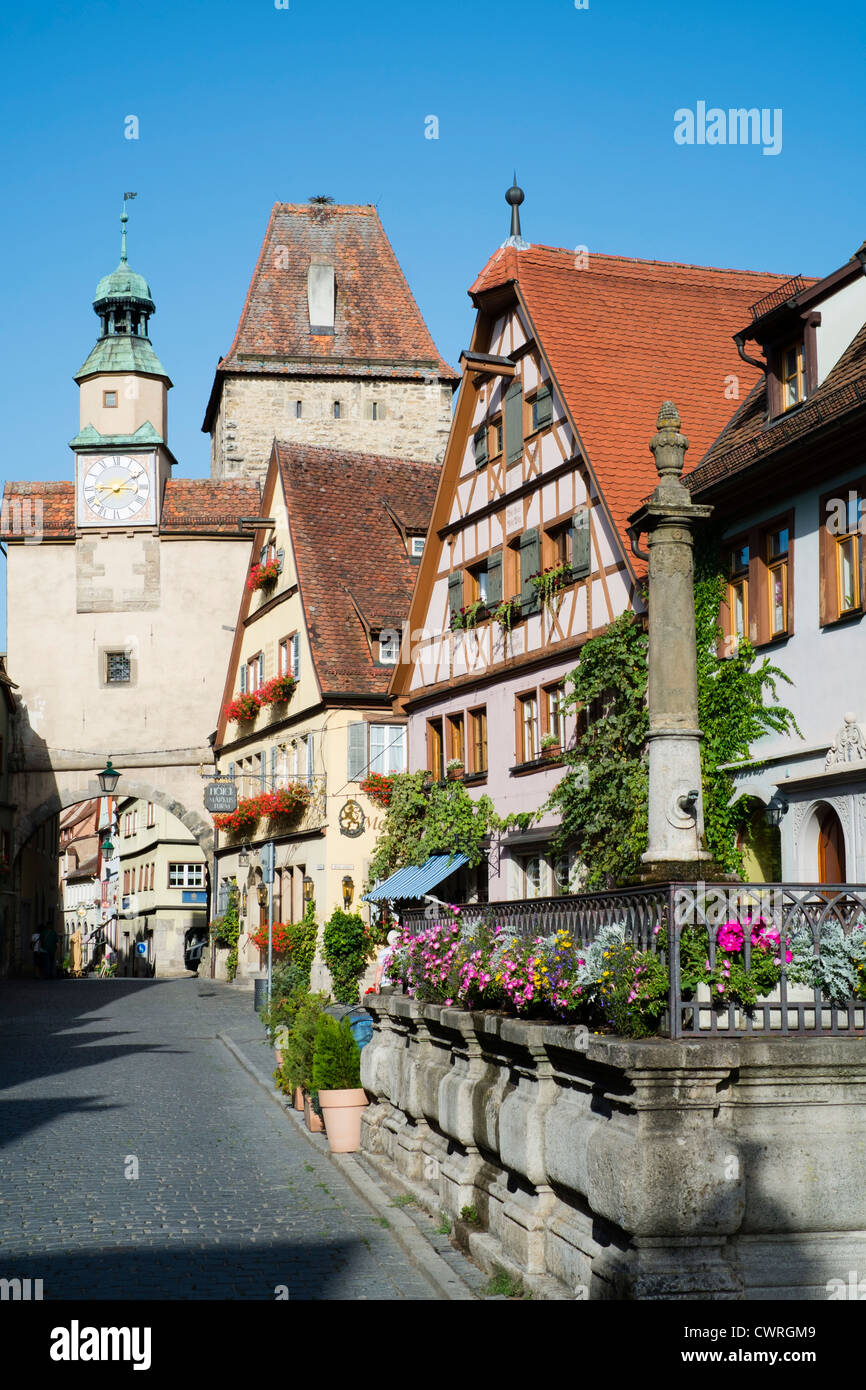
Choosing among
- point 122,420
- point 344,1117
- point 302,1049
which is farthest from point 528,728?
point 122,420

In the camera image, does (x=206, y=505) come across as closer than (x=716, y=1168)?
No

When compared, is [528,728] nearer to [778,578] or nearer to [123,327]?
[778,578]

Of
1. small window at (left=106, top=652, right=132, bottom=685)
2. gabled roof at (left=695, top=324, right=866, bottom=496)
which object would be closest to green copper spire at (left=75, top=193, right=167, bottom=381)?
small window at (left=106, top=652, right=132, bottom=685)

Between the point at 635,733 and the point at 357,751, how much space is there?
13926 mm

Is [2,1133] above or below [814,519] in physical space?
below

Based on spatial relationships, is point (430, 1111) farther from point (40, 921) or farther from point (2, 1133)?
point (40, 921)

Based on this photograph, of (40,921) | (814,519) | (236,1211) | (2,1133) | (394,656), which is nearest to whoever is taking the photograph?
(236,1211)

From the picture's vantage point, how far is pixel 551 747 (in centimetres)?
2369

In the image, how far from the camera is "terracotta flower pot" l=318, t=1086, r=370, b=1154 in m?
14.2

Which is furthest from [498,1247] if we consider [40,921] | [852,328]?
[40,921]

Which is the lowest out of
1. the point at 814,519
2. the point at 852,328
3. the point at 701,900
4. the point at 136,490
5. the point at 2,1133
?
the point at 2,1133
